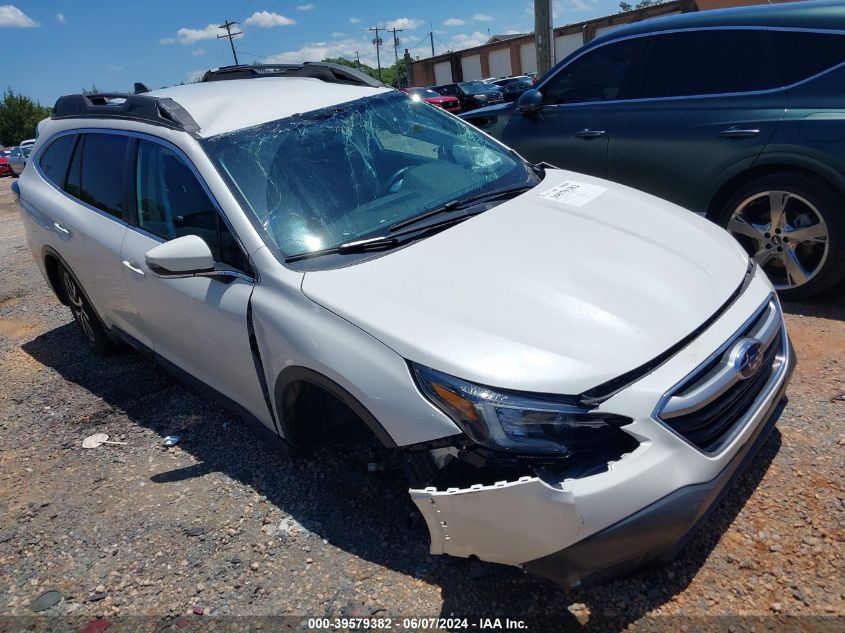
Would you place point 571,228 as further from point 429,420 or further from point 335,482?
point 335,482

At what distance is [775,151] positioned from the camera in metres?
4.04

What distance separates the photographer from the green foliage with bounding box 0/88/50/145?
1935 inches

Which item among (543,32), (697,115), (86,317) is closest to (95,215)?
(86,317)

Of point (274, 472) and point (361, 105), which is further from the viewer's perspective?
point (361, 105)

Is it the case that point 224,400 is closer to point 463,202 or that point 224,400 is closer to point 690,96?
point 463,202

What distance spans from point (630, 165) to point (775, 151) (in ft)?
3.28

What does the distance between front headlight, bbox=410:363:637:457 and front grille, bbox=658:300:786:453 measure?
0.18 metres

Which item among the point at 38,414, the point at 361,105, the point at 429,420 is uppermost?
the point at 361,105

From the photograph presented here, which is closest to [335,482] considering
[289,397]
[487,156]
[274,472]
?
[274,472]

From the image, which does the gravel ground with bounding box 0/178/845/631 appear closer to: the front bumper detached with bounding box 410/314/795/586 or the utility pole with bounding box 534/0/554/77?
the front bumper detached with bounding box 410/314/795/586

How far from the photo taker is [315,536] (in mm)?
2699

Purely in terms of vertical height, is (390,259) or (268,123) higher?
(268,123)

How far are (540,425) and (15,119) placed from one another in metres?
59.0

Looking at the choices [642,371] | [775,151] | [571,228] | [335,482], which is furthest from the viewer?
[775,151]
